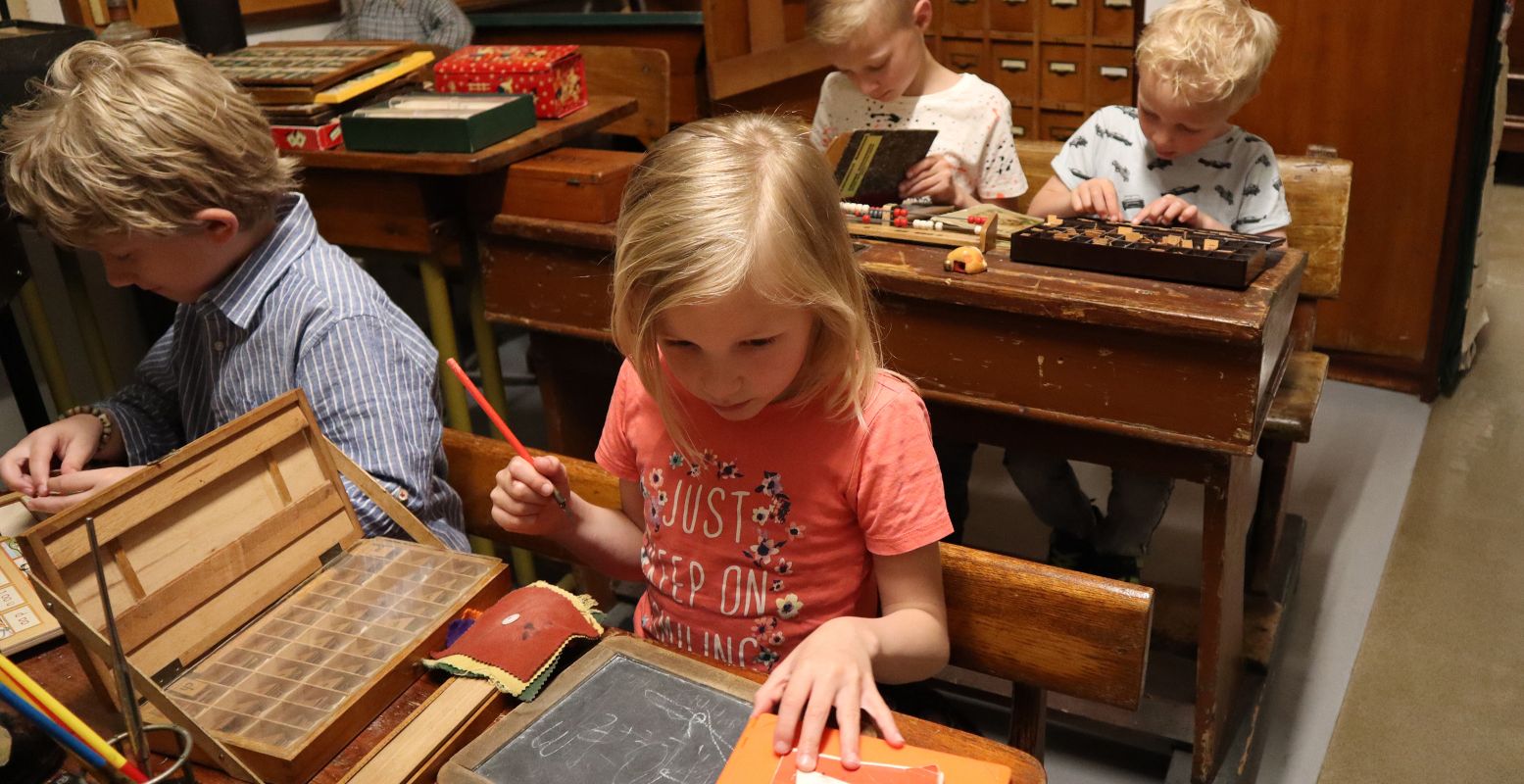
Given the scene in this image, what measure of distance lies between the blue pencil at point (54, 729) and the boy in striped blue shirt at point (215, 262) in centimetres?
51

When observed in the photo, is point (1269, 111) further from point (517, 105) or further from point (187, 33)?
point (187, 33)

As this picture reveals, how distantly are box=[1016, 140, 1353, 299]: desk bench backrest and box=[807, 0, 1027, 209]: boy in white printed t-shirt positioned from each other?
20.8 inches

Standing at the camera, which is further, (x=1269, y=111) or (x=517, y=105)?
(x=1269, y=111)

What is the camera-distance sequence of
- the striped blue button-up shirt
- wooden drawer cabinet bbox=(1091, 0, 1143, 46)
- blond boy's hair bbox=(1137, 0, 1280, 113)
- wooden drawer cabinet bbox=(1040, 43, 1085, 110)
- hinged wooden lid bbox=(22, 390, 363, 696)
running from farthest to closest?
wooden drawer cabinet bbox=(1040, 43, 1085, 110) → wooden drawer cabinet bbox=(1091, 0, 1143, 46) → blond boy's hair bbox=(1137, 0, 1280, 113) → the striped blue button-up shirt → hinged wooden lid bbox=(22, 390, 363, 696)

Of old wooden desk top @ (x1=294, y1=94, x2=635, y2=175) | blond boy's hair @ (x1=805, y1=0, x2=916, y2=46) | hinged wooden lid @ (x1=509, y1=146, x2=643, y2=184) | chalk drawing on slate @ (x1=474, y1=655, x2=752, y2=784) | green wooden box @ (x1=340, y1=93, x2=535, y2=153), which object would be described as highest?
blond boy's hair @ (x1=805, y1=0, x2=916, y2=46)

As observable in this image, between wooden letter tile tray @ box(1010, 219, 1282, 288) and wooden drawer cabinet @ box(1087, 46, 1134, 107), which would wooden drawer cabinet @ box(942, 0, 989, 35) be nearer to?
wooden drawer cabinet @ box(1087, 46, 1134, 107)

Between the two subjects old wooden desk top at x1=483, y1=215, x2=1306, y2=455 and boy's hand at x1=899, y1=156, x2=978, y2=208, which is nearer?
old wooden desk top at x1=483, y1=215, x2=1306, y2=455

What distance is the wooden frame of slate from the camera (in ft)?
2.77

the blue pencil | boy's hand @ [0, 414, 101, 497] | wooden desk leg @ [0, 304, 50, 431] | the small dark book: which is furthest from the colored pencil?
the small dark book

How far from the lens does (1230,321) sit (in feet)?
5.11

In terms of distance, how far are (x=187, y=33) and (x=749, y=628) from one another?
2.16 meters

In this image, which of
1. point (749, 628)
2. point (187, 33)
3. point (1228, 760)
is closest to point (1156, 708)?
point (1228, 760)

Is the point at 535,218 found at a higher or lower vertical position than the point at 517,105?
lower

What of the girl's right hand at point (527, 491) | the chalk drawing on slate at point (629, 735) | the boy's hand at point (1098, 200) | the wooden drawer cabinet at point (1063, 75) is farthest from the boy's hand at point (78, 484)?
the wooden drawer cabinet at point (1063, 75)
